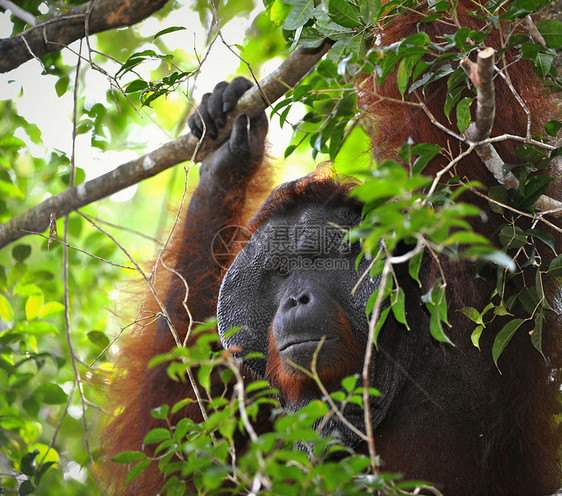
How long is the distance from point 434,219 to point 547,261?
1192 millimetres

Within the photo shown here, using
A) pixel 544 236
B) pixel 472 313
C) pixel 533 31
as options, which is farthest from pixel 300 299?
pixel 533 31

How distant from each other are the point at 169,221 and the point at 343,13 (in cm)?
231

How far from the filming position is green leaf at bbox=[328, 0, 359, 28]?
2.09 metres

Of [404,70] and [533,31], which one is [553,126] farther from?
[404,70]

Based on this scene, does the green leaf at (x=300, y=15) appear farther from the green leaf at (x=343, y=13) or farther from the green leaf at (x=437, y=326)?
the green leaf at (x=437, y=326)

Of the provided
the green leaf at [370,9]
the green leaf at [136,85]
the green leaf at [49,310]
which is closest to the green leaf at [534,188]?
the green leaf at [370,9]

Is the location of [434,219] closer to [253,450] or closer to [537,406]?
[253,450]

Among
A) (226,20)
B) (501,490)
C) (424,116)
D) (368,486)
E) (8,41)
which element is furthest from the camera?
(226,20)

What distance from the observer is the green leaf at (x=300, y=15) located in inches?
93.8

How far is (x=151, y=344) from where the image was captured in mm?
3508

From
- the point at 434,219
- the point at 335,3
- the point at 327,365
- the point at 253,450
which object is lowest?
the point at 327,365

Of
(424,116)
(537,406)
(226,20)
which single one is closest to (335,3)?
(424,116)

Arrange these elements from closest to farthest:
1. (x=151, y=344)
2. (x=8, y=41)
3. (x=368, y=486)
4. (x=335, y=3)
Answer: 1. (x=368, y=486)
2. (x=335, y=3)
3. (x=8, y=41)
4. (x=151, y=344)

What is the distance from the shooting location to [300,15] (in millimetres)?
2400
